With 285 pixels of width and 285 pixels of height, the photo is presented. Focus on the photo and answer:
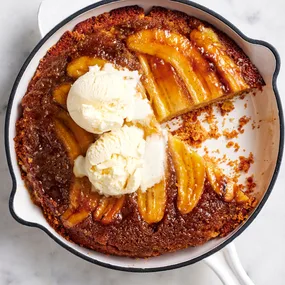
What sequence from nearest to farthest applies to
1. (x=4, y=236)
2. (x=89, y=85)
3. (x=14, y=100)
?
1. (x=89, y=85)
2. (x=14, y=100)
3. (x=4, y=236)

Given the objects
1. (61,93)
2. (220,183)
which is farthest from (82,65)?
(220,183)

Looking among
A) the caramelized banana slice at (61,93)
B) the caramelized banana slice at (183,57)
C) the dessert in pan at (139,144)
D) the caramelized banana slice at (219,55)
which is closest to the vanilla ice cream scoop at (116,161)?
the dessert in pan at (139,144)

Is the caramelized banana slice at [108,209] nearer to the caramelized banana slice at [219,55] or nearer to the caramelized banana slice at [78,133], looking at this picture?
the caramelized banana slice at [78,133]

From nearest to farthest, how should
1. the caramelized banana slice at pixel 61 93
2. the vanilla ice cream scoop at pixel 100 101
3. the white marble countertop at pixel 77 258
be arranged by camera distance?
the vanilla ice cream scoop at pixel 100 101
the caramelized banana slice at pixel 61 93
the white marble countertop at pixel 77 258

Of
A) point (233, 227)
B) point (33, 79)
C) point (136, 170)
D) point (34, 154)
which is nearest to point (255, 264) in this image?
point (233, 227)

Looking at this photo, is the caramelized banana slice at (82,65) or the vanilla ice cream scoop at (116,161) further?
the caramelized banana slice at (82,65)

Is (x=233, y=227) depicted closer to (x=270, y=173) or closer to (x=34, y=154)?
(x=270, y=173)

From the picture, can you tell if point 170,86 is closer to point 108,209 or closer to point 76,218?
point 108,209

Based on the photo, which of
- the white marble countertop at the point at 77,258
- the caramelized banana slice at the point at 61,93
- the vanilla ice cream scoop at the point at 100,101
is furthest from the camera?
the white marble countertop at the point at 77,258
